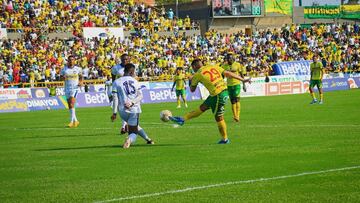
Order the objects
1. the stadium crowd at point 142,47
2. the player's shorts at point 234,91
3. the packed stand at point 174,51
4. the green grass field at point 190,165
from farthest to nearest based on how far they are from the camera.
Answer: the stadium crowd at point 142,47, the packed stand at point 174,51, the player's shorts at point 234,91, the green grass field at point 190,165

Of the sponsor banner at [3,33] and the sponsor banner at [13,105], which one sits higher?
the sponsor banner at [3,33]

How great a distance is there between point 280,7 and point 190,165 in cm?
6700

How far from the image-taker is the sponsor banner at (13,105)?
39094mm

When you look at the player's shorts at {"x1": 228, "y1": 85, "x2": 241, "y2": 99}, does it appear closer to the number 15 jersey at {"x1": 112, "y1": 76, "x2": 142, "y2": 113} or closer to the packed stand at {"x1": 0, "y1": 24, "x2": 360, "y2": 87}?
the number 15 jersey at {"x1": 112, "y1": 76, "x2": 142, "y2": 113}

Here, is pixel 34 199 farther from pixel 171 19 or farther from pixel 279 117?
pixel 171 19

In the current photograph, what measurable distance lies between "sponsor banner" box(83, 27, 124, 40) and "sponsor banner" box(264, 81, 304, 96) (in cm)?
1193

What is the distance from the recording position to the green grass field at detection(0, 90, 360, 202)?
9695mm

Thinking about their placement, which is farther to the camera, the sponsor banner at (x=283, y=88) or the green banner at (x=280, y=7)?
the green banner at (x=280, y=7)

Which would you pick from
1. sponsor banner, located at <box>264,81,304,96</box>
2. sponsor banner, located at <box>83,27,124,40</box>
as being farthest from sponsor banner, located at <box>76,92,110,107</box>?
sponsor banner, located at <box>264,81,304,96</box>

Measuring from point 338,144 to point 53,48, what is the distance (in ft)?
122

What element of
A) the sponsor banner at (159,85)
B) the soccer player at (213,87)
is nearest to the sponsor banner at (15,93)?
the sponsor banner at (159,85)

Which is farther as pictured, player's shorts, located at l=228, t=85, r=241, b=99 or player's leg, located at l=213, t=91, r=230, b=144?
player's shorts, located at l=228, t=85, r=241, b=99

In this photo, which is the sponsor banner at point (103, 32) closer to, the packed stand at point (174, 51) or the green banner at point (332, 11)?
the packed stand at point (174, 51)

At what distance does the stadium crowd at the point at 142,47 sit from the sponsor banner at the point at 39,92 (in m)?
1.77
